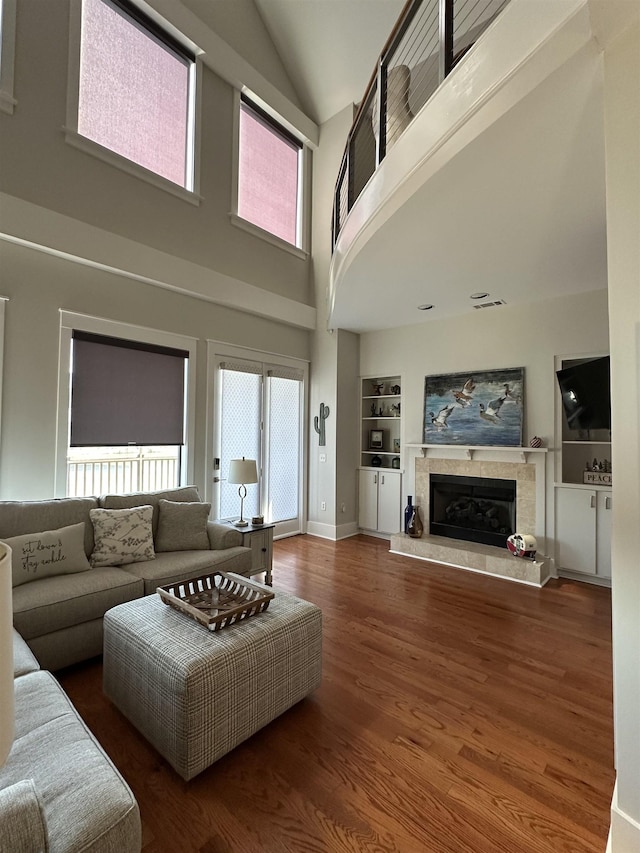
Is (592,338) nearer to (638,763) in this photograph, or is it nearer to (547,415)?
(547,415)

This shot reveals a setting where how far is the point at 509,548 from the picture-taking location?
423 cm

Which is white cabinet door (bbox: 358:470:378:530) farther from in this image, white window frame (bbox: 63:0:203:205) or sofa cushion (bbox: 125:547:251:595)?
white window frame (bbox: 63:0:203:205)

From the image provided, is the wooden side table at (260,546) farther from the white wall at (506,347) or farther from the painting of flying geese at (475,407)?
the painting of flying geese at (475,407)

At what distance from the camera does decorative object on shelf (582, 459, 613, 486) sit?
161 inches

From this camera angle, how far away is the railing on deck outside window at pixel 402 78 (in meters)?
2.28

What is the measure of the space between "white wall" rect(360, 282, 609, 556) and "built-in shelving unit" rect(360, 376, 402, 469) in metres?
0.27

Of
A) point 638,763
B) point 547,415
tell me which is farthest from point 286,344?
point 638,763

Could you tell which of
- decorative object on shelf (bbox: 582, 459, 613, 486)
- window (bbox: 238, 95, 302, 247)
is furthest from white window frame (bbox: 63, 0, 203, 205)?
decorative object on shelf (bbox: 582, 459, 613, 486)

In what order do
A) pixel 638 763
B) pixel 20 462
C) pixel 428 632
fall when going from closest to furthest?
pixel 638 763, pixel 428 632, pixel 20 462

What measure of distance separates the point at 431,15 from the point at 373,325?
2.97m

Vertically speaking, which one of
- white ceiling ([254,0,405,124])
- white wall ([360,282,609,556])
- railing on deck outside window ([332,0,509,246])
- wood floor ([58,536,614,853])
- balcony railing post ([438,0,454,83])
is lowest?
wood floor ([58,536,614,853])

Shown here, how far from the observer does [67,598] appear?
2344 millimetres

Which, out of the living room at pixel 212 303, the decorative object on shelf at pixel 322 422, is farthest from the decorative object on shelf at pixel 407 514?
the decorative object on shelf at pixel 322 422

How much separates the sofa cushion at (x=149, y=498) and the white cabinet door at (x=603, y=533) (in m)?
3.86
